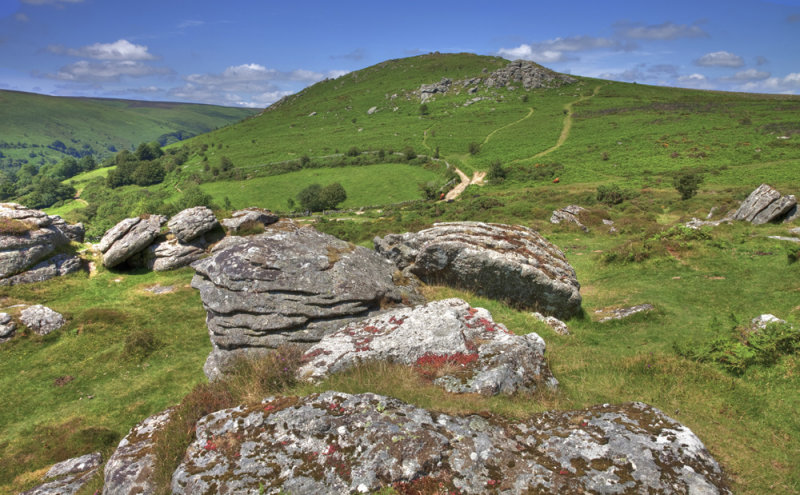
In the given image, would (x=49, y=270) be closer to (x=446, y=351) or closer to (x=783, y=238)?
(x=446, y=351)

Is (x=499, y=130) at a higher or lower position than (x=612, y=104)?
lower

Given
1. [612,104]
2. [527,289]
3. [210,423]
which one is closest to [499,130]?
[612,104]

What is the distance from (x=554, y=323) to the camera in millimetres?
15305

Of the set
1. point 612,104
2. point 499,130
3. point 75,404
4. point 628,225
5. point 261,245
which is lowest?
point 75,404

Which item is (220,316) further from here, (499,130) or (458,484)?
(499,130)

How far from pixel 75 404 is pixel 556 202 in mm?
62194

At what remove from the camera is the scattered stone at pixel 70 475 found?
339 inches

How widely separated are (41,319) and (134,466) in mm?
18395

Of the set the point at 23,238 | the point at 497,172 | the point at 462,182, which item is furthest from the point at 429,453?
the point at 462,182

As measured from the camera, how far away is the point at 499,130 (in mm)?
144500

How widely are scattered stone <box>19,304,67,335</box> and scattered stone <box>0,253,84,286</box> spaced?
202 inches

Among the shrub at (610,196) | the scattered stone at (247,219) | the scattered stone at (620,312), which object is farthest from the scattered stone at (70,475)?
the shrub at (610,196)

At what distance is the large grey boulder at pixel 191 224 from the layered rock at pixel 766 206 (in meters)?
43.6

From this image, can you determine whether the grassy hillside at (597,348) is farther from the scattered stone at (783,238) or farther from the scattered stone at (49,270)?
the scattered stone at (49,270)
